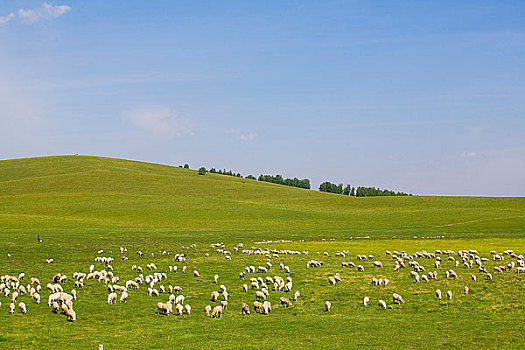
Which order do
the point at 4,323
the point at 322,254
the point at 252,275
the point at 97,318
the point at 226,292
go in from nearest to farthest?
the point at 4,323
the point at 97,318
the point at 226,292
the point at 252,275
the point at 322,254

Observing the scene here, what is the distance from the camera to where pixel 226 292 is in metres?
22.0

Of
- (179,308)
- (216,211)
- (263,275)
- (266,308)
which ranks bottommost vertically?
(266,308)

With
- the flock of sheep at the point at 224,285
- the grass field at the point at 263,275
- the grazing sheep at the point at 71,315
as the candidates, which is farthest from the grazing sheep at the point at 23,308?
the grazing sheep at the point at 71,315

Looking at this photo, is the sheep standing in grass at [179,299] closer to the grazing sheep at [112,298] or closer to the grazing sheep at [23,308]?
the grazing sheep at [112,298]

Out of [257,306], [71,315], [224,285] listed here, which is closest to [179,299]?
[257,306]

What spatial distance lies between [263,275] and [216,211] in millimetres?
55158

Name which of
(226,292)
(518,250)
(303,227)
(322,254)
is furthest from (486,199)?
(226,292)

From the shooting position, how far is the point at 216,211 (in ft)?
270

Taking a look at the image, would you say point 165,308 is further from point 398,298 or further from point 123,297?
point 398,298

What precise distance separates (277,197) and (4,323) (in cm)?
9633

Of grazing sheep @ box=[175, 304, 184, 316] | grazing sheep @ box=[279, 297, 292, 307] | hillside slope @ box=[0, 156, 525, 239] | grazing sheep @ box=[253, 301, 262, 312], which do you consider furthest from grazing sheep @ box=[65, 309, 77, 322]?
hillside slope @ box=[0, 156, 525, 239]

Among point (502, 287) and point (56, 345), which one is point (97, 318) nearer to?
point (56, 345)

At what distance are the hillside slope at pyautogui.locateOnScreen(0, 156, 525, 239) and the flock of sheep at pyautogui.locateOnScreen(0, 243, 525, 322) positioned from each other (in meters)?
19.0

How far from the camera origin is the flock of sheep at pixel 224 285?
64.8ft
